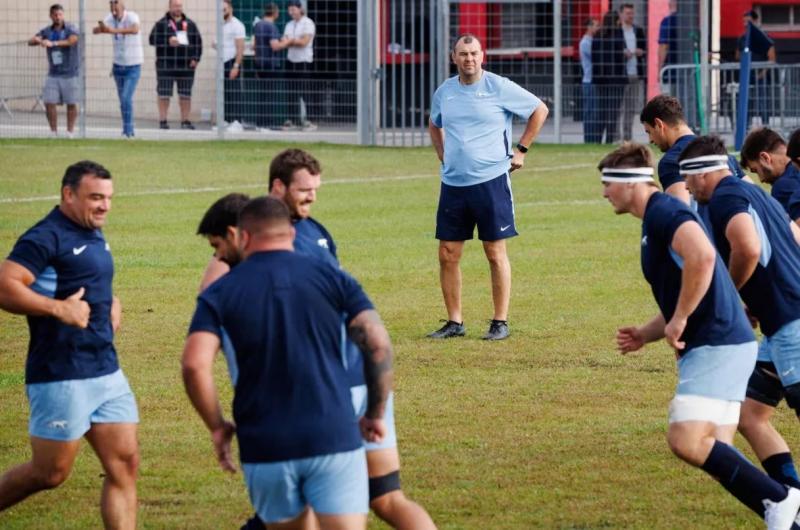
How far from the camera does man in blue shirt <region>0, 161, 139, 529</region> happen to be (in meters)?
6.89

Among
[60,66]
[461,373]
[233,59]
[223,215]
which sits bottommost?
[461,373]

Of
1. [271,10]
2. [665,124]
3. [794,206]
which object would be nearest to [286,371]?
[794,206]

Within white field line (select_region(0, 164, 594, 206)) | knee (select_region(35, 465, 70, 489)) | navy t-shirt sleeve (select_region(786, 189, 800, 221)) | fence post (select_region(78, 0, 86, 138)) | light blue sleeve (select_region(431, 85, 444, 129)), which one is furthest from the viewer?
fence post (select_region(78, 0, 86, 138))

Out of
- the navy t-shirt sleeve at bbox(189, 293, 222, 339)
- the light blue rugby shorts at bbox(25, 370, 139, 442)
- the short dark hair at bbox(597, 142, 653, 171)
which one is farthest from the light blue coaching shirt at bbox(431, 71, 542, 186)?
the navy t-shirt sleeve at bbox(189, 293, 222, 339)

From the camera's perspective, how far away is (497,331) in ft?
41.4

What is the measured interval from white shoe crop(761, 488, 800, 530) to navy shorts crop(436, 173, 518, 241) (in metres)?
5.80

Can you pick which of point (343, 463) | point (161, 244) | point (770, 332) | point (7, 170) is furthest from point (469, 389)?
point (7, 170)

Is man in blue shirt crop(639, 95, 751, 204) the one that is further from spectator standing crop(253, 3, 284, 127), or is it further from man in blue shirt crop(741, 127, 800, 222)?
spectator standing crop(253, 3, 284, 127)

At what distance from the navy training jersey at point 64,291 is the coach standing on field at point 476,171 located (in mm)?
5812

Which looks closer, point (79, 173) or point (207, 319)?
point (207, 319)

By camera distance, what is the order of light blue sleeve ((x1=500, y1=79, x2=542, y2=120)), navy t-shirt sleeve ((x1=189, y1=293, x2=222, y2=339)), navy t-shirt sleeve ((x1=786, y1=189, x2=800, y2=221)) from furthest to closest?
light blue sleeve ((x1=500, y1=79, x2=542, y2=120)) < navy t-shirt sleeve ((x1=786, y1=189, x2=800, y2=221)) < navy t-shirt sleeve ((x1=189, y1=293, x2=222, y2=339))

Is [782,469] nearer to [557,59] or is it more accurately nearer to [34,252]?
[34,252]

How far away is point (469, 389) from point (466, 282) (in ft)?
15.8

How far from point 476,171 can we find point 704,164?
17.4 ft
